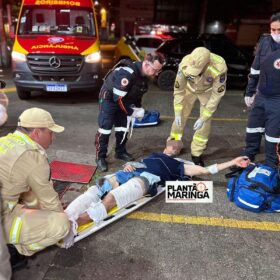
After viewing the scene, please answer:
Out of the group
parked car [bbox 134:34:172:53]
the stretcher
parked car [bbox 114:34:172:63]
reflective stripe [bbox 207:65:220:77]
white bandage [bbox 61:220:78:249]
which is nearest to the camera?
white bandage [bbox 61:220:78:249]

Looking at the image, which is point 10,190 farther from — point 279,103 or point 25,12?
point 25,12

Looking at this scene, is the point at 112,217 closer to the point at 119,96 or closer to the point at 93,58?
A: the point at 119,96

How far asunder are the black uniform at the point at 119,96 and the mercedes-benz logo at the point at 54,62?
2.89 metres

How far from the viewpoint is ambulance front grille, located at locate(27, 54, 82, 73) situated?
266 inches

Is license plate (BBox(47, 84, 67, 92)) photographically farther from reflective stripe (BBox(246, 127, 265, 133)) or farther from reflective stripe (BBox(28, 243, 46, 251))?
reflective stripe (BBox(28, 243, 46, 251))

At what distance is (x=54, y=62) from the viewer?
6766 mm

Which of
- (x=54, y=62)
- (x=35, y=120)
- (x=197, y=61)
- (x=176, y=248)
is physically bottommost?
(x=176, y=248)

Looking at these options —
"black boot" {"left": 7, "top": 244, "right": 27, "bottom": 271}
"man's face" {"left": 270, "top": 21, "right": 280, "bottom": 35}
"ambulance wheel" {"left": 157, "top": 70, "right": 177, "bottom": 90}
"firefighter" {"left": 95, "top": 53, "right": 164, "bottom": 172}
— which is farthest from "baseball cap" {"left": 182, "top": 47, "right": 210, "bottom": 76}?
"ambulance wheel" {"left": 157, "top": 70, "right": 177, "bottom": 90}

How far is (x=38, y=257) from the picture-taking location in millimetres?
2715

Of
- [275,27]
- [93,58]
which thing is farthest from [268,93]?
[93,58]

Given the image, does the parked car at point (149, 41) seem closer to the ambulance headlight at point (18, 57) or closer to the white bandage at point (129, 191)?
the ambulance headlight at point (18, 57)

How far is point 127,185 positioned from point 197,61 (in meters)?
1.70
